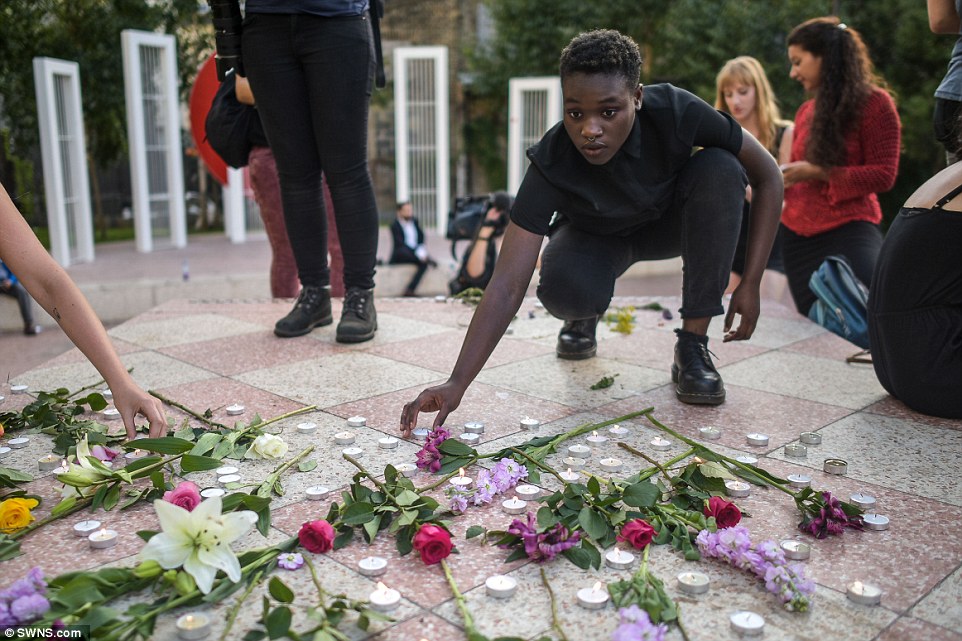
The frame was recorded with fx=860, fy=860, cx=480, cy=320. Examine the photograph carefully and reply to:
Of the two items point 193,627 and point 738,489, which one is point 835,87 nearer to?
A: point 738,489

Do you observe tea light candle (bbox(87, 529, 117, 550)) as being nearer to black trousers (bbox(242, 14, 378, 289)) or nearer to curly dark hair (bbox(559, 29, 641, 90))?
curly dark hair (bbox(559, 29, 641, 90))

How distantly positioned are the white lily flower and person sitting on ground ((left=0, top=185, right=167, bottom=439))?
611 mm

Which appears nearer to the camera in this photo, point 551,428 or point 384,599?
point 384,599

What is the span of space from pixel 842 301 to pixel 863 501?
1.59 m

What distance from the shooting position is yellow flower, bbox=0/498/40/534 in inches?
65.6

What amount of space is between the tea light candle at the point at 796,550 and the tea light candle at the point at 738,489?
259 millimetres

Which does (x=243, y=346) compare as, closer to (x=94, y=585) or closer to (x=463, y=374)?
(x=463, y=374)

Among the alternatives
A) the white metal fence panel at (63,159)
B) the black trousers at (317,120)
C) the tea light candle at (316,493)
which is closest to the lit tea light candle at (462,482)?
the tea light candle at (316,493)

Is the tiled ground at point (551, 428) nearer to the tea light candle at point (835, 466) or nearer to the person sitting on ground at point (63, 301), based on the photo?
the tea light candle at point (835, 466)

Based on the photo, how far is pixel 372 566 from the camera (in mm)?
1501

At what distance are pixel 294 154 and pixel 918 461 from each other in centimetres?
243

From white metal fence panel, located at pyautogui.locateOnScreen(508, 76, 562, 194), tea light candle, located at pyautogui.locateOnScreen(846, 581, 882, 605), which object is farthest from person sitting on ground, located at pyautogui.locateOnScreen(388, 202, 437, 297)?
tea light candle, located at pyautogui.locateOnScreen(846, 581, 882, 605)

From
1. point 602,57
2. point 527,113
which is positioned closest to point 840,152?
point 602,57

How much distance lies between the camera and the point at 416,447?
7.20 feet
